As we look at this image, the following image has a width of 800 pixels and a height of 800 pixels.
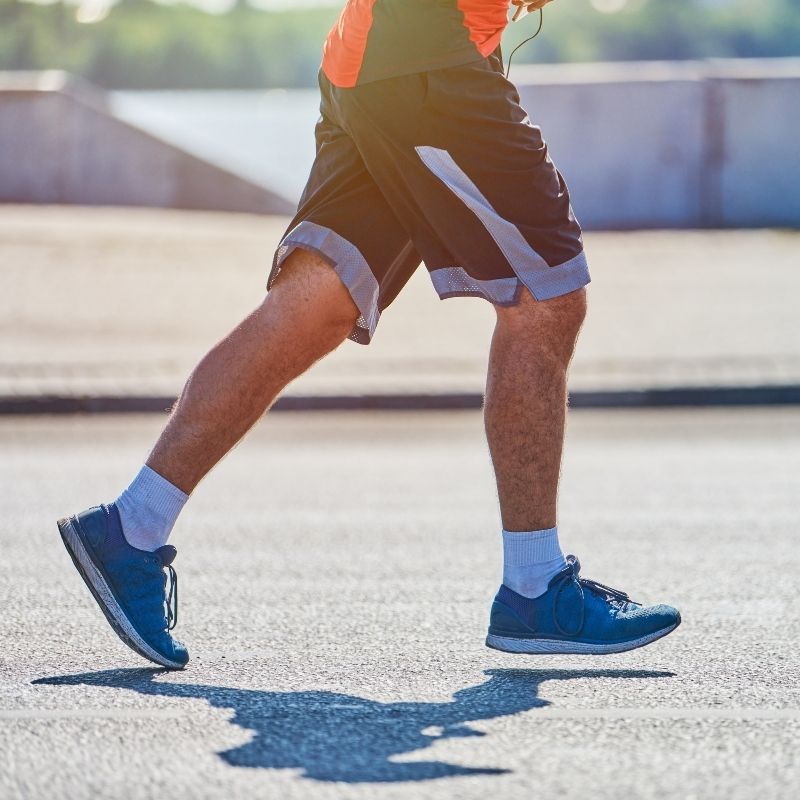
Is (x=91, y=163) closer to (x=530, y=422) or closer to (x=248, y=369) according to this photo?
(x=248, y=369)

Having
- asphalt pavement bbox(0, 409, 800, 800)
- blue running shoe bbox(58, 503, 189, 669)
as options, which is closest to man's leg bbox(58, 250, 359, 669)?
blue running shoe bbox(58, 503, 189, 669)

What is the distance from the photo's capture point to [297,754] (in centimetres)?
287

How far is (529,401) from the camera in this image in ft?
11.7

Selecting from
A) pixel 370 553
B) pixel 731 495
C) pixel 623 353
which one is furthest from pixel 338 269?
pixel 623 353

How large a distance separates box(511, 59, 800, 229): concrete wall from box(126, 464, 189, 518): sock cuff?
65.3 feet

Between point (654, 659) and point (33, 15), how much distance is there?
58.5m

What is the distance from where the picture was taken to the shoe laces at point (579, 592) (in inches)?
141

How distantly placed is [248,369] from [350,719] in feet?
2.59

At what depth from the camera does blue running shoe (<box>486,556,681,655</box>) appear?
141 inches

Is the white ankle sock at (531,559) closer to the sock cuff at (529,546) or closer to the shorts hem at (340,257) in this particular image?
the sock cuff at (529,546)

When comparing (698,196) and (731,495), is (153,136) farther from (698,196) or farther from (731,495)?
(731,495)

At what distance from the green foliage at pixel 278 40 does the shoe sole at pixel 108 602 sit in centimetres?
6108

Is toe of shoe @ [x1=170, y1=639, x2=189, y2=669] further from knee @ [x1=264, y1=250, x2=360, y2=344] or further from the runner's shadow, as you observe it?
knee @ [x1=264, y1=250, x2=360, y2=344]

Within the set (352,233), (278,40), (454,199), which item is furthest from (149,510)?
(278,40)
